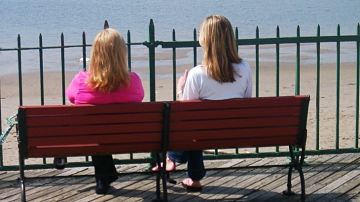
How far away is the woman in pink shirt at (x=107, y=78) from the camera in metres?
6.09

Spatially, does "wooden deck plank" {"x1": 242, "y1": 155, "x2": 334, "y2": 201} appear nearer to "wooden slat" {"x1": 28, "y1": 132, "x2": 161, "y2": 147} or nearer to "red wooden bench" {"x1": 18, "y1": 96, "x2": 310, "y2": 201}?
"red wooden bench" {"x1": 18, "y1": 96, "x2": 310, "y2": 201}

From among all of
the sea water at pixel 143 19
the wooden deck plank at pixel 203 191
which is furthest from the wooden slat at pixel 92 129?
the sea water at pixel 143 19

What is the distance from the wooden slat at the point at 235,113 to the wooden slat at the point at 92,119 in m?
0.19

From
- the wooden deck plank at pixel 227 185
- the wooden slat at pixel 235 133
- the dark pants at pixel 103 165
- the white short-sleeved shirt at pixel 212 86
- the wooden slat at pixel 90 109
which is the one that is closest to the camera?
the wooden slat at pixel 90 109

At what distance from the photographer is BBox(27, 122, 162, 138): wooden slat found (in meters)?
5.93

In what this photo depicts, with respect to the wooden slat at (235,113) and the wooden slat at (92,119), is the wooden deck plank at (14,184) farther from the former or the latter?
the wooden slat at (235,113)

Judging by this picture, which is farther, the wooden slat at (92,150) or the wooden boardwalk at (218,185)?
the wooden boardwalk at (218,185)

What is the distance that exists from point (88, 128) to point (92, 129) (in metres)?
0.03

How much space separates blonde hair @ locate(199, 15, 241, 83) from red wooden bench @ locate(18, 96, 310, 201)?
0.28 metres

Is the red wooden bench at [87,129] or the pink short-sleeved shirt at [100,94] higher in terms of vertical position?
the pink short-sleeved shirt at [100,94]

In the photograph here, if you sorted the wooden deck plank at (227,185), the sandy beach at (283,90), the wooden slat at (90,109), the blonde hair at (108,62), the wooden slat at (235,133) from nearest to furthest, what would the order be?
the wooden slat at (90,109), the blonde hair at (108,62), the wooden slat at (235,133), the wooden deck plank at (227,185), the sandy beach at (283,90)

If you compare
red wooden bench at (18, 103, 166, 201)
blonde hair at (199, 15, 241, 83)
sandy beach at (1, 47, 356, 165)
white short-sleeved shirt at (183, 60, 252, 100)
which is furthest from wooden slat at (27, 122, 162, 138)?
sandy beach at (1, 47, 356, 165)

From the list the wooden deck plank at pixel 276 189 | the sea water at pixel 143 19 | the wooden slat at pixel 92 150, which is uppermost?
the sea water at pixel 143 19

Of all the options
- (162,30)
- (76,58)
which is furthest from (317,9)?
(76,58)
